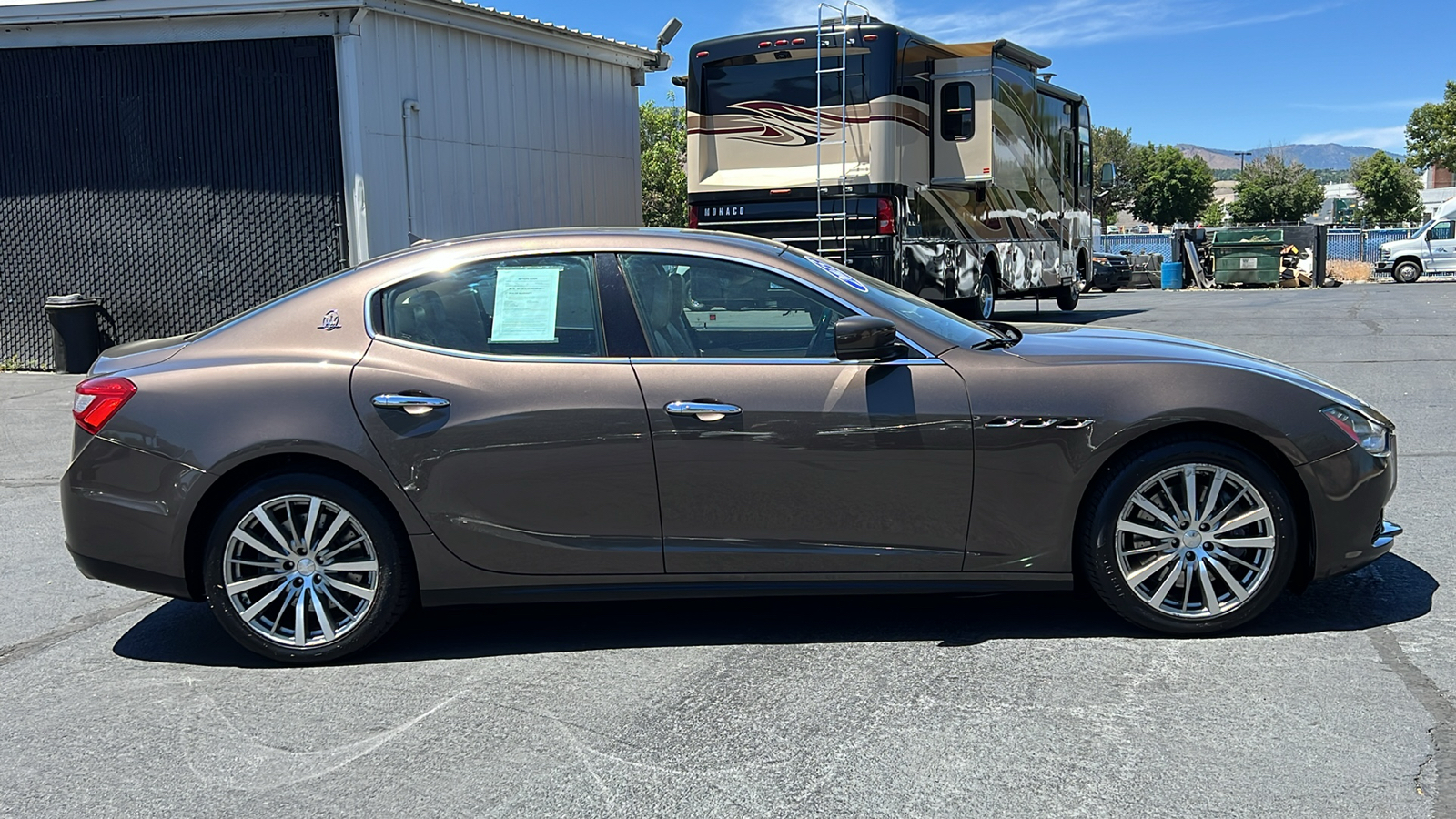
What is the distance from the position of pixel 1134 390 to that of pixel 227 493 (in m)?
3.31

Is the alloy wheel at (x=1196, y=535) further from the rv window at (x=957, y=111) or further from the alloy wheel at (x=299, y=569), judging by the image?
the rv window at (x=957, y=111)

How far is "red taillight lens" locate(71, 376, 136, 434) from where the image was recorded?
461 cm

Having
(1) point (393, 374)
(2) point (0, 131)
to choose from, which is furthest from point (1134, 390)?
(2) point (0, 131)

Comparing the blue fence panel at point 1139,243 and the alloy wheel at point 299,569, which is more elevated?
the blue fence panel at point 1139,243

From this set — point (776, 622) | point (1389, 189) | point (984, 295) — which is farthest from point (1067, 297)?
point (1389, 189)

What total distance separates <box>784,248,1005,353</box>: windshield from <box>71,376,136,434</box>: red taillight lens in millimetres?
2516

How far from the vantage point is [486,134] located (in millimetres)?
14359

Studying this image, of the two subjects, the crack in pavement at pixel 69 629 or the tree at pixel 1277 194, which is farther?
the tree at pixel 1277 194

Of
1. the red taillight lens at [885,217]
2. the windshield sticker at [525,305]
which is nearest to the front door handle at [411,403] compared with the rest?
the windshield sticker at [525,305]

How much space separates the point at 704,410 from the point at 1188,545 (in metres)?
1.79

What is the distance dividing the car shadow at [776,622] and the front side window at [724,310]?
1095mm

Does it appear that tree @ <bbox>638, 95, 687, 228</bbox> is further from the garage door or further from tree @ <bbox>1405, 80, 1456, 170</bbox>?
tree @ <bbox>1405, 80, 1456, 170</bbox>

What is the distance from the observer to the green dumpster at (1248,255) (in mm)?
32500

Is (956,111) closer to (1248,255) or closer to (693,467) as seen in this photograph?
(693,467)
